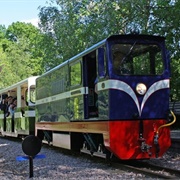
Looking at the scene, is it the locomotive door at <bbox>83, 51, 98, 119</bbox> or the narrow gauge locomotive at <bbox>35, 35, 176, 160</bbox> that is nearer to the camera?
the narrow gauge locomotive at <bbox>35, 35, 176, 160</bbox>

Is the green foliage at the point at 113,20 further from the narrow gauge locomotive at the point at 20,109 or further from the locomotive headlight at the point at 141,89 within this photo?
the locomotive headlight at the point at 141,89

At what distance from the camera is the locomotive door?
10656 mm

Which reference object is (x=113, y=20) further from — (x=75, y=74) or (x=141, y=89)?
(x=141, y=89)

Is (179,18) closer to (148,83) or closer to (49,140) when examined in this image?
(148,83)

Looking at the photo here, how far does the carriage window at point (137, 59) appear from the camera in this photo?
31.0 ft

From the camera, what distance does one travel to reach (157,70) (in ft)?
32.2

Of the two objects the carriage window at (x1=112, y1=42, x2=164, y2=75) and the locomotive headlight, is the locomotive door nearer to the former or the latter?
the carriage window at (x1=112, y1=42, x2=164, y2=75)

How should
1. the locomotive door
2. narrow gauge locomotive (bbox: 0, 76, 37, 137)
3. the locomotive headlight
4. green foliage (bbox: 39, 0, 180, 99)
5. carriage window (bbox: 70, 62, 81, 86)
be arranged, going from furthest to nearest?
narrow gauge locomotive (bbox: 0, 76, 37, 137), green foliage (bbox: 39, 0, 180, 99), carriage window (bbox: 70, 62, 81, 86), the locomotive door, the locomotive headlight

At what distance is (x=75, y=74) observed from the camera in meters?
11.4

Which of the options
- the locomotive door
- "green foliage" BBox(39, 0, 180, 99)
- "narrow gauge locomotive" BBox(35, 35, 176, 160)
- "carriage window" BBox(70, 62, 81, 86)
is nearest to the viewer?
"narrow gauge locomotive" BBox(35, 35, 176, 160)

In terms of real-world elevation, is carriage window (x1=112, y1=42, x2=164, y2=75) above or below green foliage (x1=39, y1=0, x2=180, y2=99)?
below

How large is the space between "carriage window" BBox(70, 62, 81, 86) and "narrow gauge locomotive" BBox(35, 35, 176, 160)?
0.45 ft

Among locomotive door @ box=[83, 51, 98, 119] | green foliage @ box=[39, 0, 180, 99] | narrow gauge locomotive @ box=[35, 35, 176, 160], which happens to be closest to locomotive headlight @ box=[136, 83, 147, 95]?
narrow gauge locomotive @ box=[35, 35, 176, 160]

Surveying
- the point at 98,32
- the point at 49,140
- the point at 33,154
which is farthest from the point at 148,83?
the point at 98,32
